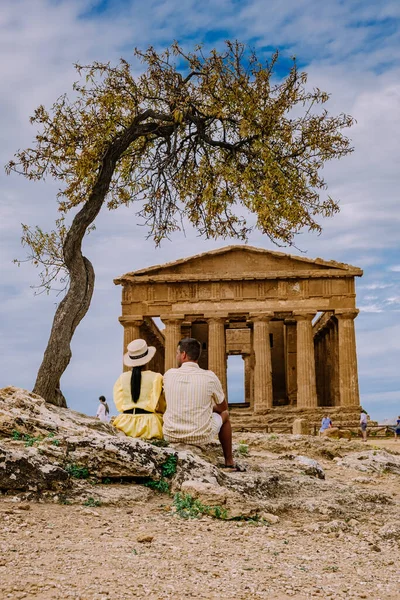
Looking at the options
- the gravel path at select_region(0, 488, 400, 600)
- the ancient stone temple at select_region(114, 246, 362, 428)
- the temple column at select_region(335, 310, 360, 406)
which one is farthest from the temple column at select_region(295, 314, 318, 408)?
the gravel path at select_region(0, 488, 400, 600)

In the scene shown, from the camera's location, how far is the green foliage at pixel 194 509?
5.72m

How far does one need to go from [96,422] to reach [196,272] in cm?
2489

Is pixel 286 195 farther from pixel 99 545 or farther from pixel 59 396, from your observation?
pixel 99 545

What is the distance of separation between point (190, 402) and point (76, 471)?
1281 mm

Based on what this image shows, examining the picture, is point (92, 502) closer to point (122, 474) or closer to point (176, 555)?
point (122, 474)

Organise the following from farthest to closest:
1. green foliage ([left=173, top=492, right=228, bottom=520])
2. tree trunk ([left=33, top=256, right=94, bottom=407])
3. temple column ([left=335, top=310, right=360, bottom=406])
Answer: temple column ([left=335, top=310, right=360, bottom=406]) → tree trunk ([left=33, top=256, right=94, bottom=407]) → green foliage ([left=173, top=492, right=228, bottom=520])

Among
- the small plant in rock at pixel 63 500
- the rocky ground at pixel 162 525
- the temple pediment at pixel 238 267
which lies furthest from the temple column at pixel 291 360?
the small plant in rock at pixel 63 500

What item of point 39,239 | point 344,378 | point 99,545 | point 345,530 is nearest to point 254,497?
point 345,530

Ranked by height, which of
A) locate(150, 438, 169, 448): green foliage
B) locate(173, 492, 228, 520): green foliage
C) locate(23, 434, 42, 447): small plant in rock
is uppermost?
locate(23, 434, 42, 447): small plant in rock

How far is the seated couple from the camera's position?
22.4 ft

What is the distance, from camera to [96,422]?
26.5ft

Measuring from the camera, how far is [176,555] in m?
4.62

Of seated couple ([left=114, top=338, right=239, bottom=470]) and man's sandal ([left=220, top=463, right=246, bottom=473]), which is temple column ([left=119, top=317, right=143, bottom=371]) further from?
man's sandal ([left=220, top=463, right=246, bottom=473])

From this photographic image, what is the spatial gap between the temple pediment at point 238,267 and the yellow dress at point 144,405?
25296 millimetres
